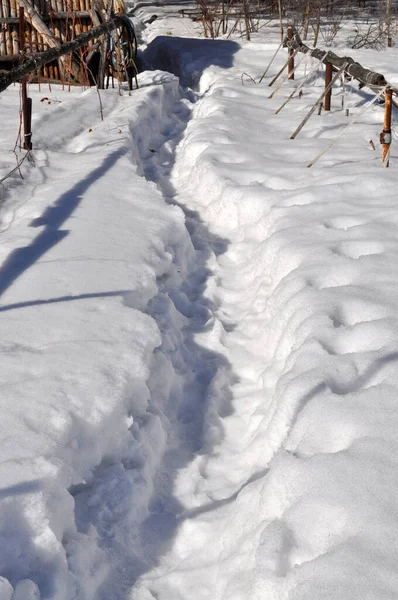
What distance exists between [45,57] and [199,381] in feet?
12.1

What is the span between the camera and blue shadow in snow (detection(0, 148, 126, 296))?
3.79 metres

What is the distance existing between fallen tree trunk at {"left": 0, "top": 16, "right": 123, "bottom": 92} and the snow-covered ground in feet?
2.50

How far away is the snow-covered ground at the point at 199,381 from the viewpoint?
2166 mm

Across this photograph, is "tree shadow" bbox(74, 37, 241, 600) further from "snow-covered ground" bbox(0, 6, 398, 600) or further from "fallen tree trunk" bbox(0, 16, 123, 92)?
"fallen tree trunk" bbox(0, 16, 123, 92)

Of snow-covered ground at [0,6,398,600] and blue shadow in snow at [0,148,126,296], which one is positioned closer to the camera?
snow-covered ground at [0,6,398,600]

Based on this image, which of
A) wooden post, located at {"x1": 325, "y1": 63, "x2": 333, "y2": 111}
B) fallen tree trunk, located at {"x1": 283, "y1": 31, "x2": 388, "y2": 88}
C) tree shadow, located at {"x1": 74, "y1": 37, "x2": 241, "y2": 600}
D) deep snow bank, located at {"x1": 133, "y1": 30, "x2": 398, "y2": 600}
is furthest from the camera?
wooden post, located at {"x1": 325, "y1": 63, "x2": 333, "y2": 111}

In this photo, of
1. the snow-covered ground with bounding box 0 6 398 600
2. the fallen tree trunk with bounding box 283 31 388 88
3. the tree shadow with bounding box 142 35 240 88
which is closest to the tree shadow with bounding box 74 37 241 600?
the snow-covered ground with bounding box 0 6 398 600

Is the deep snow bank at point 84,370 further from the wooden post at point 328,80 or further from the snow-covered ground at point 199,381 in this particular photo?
the wooden post at point 328,80

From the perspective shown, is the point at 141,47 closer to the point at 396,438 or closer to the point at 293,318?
the point at 293,318

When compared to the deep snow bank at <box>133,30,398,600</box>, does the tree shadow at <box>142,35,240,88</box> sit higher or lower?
higher

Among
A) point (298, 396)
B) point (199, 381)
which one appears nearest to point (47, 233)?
point (199, 381)

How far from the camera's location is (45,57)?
5.90 m

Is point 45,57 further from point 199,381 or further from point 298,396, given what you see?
point 298,396

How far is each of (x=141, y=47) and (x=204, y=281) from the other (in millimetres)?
12861
